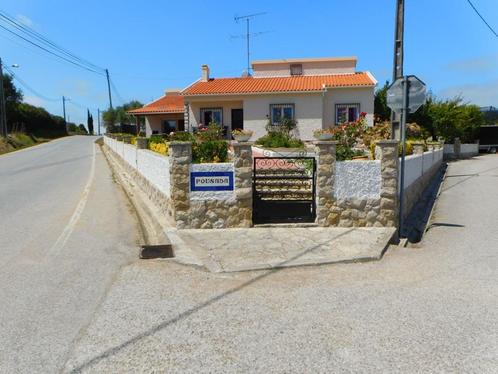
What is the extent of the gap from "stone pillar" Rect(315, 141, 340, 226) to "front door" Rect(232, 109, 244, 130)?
797 inches

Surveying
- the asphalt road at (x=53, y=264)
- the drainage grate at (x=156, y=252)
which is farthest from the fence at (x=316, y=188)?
the drainage grate at (x=156, y=252)

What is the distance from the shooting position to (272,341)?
3947 mm

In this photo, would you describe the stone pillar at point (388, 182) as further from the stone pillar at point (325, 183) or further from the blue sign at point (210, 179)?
the blue sign at point (210, 179)

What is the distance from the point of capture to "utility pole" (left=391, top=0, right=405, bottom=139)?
1499cm

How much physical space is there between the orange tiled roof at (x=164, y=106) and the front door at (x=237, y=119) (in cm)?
871

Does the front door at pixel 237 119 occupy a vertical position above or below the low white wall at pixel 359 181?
above

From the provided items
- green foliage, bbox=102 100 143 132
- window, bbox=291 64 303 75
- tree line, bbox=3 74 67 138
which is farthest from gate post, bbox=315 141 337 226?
green foliage, bbox=102 100 143 132

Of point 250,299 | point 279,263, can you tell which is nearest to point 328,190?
point 279,263

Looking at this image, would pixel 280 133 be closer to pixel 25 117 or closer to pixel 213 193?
pixel 213 193

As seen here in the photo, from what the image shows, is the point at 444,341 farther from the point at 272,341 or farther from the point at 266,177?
the point at 266,177

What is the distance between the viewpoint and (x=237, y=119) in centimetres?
2836

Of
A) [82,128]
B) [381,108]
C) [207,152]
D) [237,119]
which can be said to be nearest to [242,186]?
[207,152]

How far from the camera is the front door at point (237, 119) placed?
92.7 feet

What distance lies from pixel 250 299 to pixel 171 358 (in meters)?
1.53
